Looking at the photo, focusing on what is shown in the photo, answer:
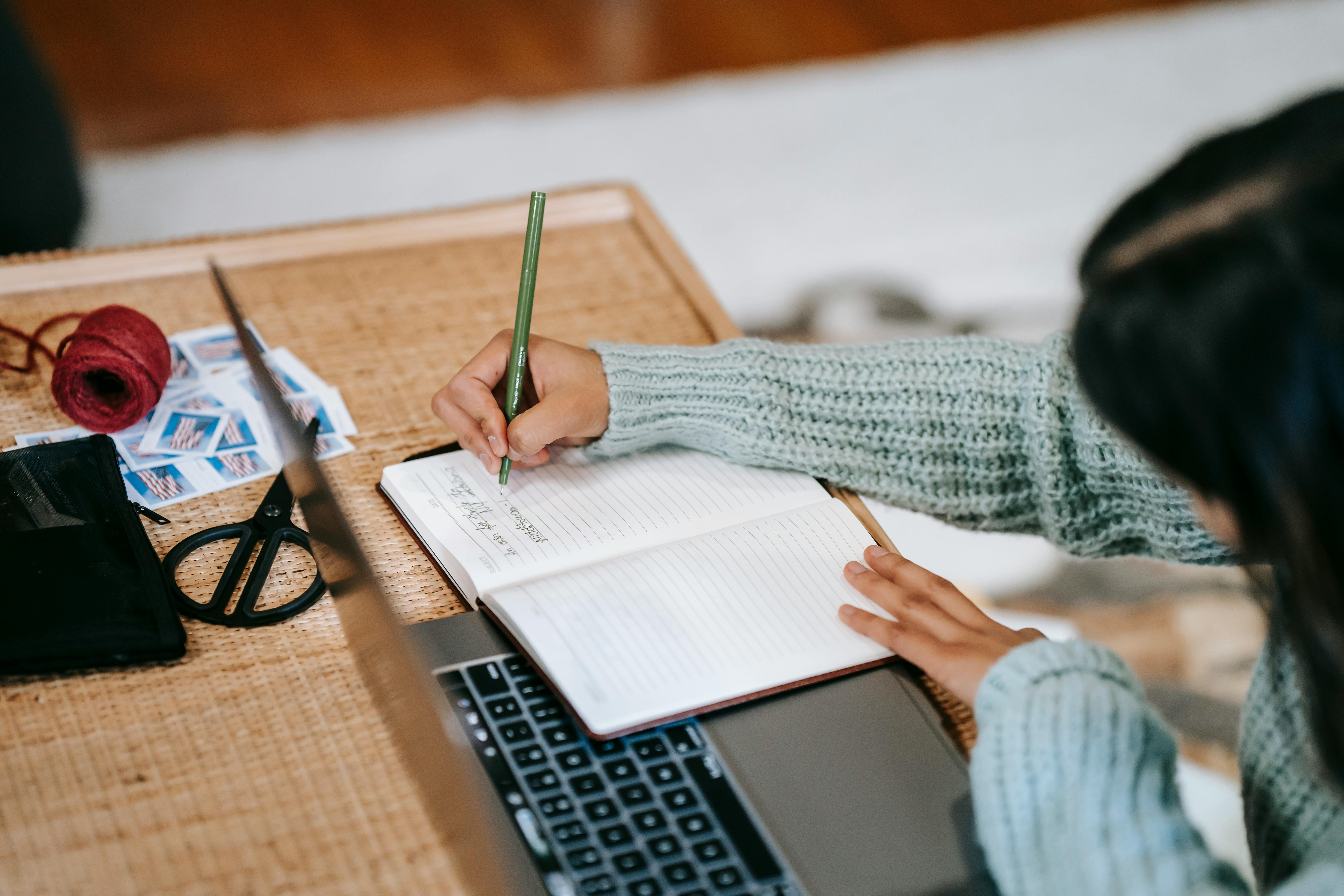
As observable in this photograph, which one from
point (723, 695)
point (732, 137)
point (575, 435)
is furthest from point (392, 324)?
point (732, 137)

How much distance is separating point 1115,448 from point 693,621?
1.10 ft

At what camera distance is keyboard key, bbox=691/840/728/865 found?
609 millimetres

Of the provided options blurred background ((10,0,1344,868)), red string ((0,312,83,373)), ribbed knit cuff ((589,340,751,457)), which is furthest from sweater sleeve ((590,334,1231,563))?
blurred background ((10,0,1344,868))

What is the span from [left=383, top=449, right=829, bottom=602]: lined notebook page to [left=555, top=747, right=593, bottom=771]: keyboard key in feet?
0.45

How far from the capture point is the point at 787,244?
227 centimetres

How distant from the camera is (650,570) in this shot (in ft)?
2.49

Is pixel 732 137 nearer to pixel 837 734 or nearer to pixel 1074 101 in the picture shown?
pixel 1074 101

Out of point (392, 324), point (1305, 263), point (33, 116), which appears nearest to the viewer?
point (1305, 263)

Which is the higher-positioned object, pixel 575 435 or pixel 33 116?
pixel 33 116

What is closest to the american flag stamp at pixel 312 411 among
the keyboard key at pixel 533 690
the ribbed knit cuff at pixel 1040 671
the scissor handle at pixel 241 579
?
the scissor handle at pixel 241 579

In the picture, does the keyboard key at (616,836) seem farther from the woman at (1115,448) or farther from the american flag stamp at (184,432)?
the american flag stamp at (184,432)

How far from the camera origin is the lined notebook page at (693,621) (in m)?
0.68

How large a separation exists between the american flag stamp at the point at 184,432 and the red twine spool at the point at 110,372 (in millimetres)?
14

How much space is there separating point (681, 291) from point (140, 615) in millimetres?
572
